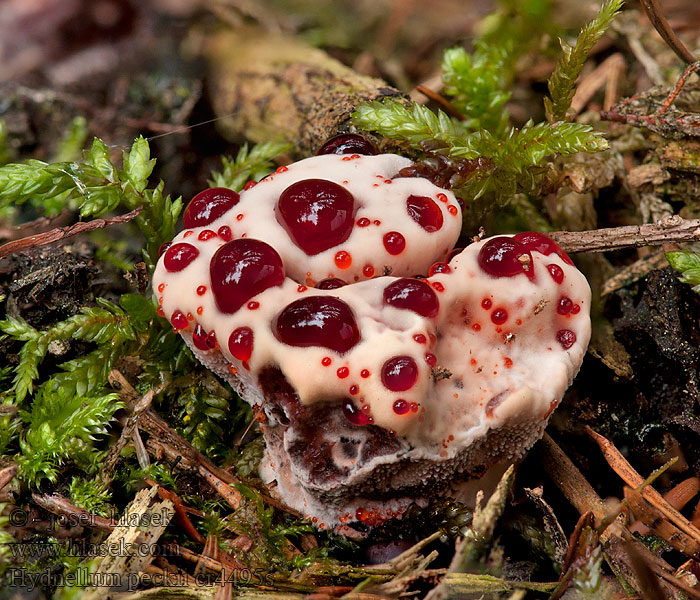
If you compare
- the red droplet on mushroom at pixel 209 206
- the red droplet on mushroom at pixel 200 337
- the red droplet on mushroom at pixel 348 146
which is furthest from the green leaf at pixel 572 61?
the red droplet on mushroom at pixel 200 337

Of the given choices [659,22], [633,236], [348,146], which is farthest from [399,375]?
[659,22]

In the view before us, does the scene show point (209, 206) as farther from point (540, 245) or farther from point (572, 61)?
point (572, 61)

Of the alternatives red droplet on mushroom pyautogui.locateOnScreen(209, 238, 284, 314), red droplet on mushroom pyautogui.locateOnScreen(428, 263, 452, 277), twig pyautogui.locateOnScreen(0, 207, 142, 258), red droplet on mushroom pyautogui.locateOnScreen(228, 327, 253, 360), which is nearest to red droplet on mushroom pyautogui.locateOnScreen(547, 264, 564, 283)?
red droplet on mushroom pyautogui.locateOnScreen(428, 263, 452, 277)

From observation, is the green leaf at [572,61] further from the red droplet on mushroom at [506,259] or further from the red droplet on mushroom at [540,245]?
the red droplet on mushroom at [506,259]

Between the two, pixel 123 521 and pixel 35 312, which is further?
pixel 35 312

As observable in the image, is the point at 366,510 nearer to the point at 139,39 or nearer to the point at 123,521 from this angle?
the point at 123,521

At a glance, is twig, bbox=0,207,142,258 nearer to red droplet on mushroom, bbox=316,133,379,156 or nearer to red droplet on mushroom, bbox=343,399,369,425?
red droplet on mushroom, bbox=316,133,379,156

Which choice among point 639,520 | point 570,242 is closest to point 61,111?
point 570,242
